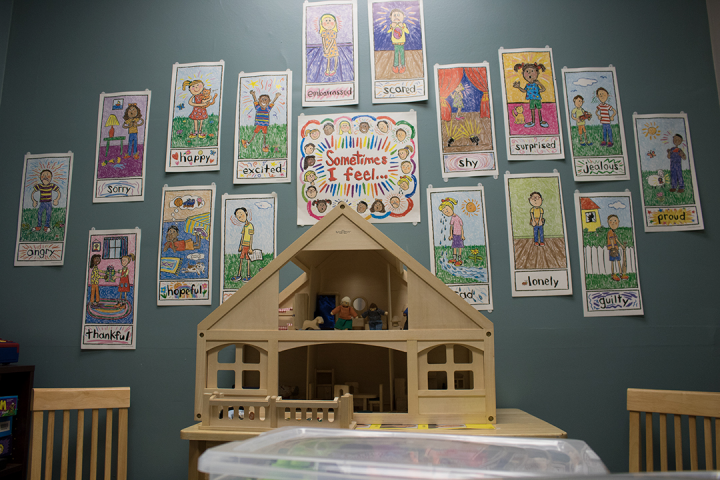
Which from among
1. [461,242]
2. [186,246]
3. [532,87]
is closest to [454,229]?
[461,242]

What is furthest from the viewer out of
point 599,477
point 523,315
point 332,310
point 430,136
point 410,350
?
point 430,136

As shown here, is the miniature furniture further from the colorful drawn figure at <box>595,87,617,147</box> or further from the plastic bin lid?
the colorful drawn figure at <box>595,87,617,147</box>

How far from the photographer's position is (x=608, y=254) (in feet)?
5.80

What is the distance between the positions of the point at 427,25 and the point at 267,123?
773 mm

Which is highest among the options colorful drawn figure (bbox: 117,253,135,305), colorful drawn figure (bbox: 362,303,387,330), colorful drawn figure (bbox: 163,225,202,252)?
colorful drawn figure (bbox: 163,225,202,252)

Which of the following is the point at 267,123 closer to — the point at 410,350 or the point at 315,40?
the point at 315,40

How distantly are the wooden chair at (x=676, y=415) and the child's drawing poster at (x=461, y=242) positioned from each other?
561mm

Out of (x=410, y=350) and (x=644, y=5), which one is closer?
(x=410, y=350)

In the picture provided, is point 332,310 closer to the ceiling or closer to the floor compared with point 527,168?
closer to the floor

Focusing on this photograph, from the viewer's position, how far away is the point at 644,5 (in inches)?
75.6

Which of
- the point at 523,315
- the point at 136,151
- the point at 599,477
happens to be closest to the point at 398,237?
the point at 523,315

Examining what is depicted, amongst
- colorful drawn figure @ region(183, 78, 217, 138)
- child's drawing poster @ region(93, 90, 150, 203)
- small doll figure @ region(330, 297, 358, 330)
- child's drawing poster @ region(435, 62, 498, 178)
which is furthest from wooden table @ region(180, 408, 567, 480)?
colorful drawn figure @ region(183, 78, 217, 138)

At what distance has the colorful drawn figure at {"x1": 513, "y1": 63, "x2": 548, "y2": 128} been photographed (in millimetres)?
1863

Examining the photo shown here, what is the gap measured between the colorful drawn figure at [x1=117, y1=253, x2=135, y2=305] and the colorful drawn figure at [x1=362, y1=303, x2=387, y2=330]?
3.14 ft
